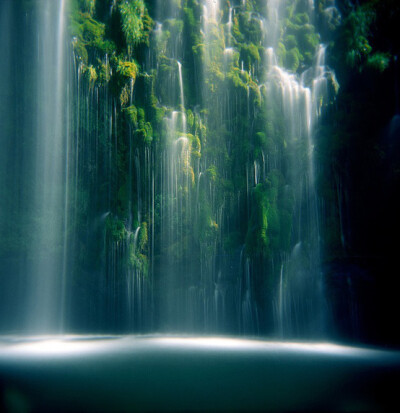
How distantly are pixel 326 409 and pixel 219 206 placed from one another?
8.07 m

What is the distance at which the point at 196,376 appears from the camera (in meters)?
6.40

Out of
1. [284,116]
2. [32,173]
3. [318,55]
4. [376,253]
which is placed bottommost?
[376,253]

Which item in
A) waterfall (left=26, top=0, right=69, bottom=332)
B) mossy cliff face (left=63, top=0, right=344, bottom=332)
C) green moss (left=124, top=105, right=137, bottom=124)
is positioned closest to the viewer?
mossy cliff face (left=63, top=0, right=344, bottom=332)

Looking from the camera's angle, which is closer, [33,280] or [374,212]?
[374,212]

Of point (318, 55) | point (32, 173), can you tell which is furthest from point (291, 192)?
point (32, 173)

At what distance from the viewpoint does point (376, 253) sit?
9.85m

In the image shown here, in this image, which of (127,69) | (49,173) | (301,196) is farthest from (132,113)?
(301,196)

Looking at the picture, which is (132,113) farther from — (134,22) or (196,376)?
(196,376)

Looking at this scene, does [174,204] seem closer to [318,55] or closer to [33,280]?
[33,280]

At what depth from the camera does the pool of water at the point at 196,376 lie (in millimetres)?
5023

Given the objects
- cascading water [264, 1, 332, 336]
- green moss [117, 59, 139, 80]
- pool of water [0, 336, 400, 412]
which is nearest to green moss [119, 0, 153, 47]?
green moss [117, 59, 139, 80]

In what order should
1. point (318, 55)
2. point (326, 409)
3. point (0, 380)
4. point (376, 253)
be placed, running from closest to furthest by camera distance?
1. point (326, 409)
2. point (0, 380)
3. point (376, 253)
4. point (318, 55)

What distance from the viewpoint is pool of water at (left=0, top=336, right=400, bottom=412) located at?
5023 mm

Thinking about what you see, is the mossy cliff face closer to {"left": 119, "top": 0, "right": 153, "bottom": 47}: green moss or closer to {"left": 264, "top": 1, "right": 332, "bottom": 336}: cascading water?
{"left": 119, "top": 0, "right": 153, "bottom": 47}: green moss
